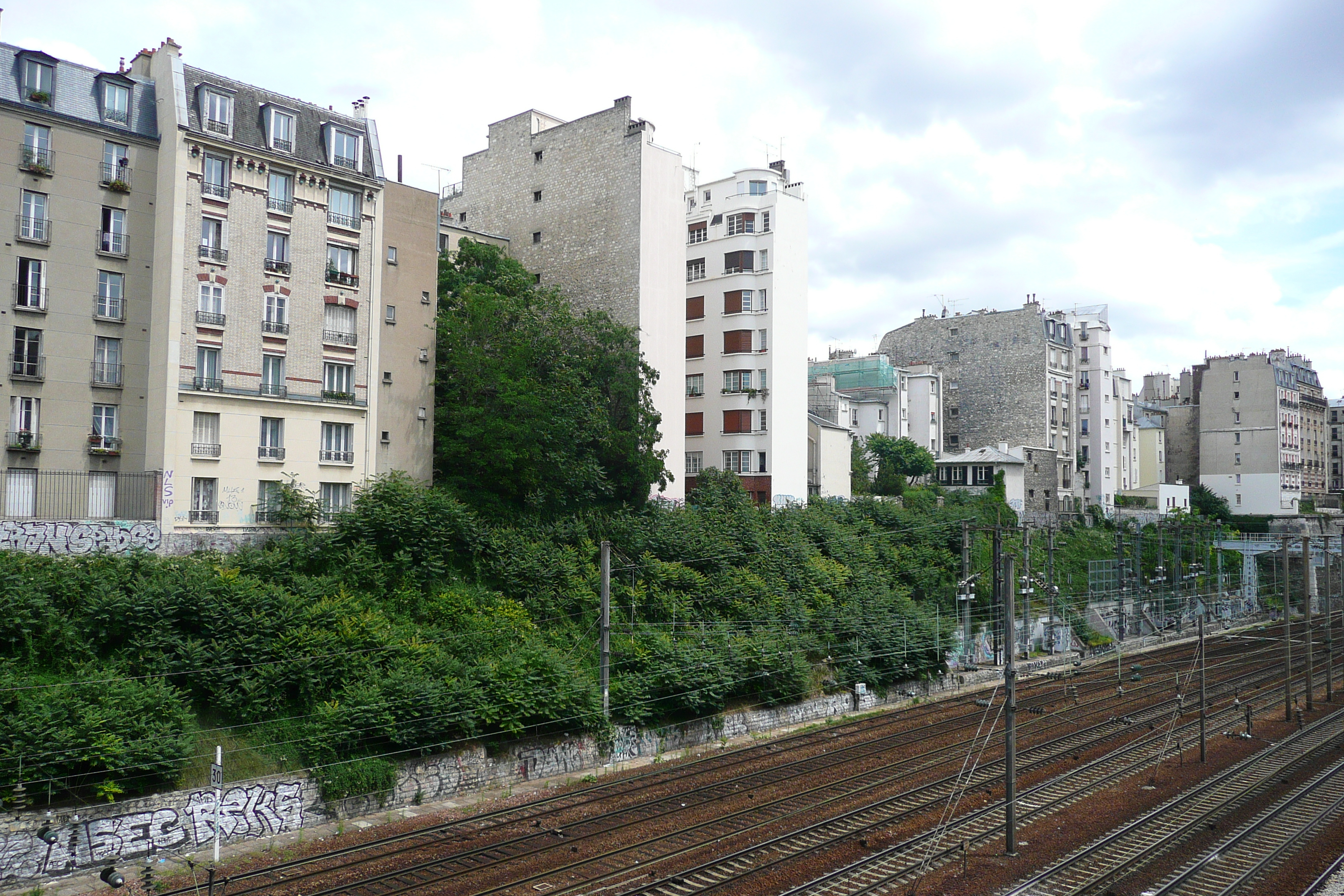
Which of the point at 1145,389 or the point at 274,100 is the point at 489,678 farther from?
the point at 1145,389

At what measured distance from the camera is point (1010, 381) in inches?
3457

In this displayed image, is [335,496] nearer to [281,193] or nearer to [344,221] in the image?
[344,221]

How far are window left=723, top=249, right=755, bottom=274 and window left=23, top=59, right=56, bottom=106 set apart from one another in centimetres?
3717

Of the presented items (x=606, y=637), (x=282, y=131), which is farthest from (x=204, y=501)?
(x=606, y=637)

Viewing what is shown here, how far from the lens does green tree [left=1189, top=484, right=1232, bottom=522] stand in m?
99.2

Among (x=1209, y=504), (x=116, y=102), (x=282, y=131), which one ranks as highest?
(x=116, y=102)

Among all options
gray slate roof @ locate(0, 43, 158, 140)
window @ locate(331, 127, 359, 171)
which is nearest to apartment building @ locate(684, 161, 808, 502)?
window @ locate(331, 127, 359, 171)

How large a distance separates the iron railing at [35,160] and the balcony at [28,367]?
6639 mm

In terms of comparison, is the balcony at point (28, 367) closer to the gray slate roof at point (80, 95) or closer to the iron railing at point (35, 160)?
the iron railing at point (35, 160)

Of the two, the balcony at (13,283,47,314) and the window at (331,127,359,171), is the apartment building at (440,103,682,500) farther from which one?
the balcony at (13,283,47,314)

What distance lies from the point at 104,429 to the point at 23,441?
2.67 meters

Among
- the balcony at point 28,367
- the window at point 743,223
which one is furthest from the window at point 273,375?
the window at point 743,223

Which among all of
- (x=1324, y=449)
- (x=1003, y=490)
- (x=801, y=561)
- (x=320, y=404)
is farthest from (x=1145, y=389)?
(x=320, y=404)

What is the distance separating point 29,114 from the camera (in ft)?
111
